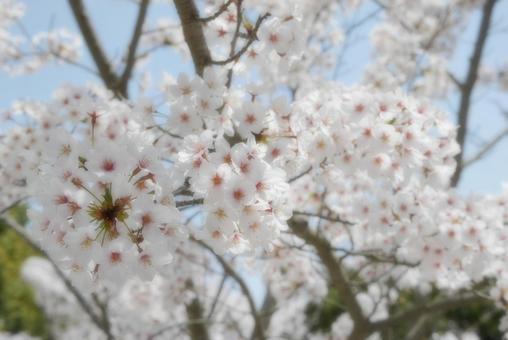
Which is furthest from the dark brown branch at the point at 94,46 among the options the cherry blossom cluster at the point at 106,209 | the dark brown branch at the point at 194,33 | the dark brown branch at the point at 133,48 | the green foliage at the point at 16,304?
the green foliage at the point at 16,304

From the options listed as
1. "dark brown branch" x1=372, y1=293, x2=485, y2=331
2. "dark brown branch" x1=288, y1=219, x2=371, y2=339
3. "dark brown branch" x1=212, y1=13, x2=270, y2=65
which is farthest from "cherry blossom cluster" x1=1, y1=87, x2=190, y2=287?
"dark brown branch" x1=372, y1=293, x2=485, y2=331

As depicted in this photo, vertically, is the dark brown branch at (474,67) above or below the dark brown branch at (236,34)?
above

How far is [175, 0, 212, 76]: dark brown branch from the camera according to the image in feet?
7.09

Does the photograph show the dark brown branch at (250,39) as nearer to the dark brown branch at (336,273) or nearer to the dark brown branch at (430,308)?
the dark brown branch at (336,273)

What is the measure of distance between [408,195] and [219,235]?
1.58 m

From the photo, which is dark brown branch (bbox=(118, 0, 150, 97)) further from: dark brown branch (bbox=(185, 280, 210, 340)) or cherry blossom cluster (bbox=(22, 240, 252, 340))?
dark brown branch (bbox=(185, 280, 210, 340))

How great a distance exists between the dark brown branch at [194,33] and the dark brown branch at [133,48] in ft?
6.11

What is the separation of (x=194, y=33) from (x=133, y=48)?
1.98 metres

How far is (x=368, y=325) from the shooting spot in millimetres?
3623

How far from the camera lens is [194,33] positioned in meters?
2.24

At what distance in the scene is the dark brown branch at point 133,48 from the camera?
13.1 ft

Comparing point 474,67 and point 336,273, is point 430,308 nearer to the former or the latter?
point 336,273

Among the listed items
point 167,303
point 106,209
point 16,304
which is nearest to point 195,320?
point 167,303

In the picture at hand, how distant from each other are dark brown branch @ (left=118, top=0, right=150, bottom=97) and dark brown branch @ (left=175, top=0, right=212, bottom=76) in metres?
1.86
